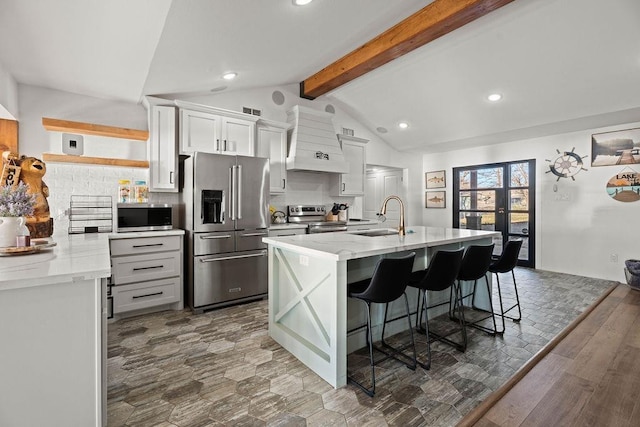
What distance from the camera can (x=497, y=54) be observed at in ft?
12.6

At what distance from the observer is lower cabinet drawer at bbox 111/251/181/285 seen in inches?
126

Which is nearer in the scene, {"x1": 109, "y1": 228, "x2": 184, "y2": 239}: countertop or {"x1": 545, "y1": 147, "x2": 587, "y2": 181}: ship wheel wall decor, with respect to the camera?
{"x1": 109, "y1": 228, "x2": 184, "y2": 239}: countertop

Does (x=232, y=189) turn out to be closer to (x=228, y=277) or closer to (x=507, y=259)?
(x=228, y=277)

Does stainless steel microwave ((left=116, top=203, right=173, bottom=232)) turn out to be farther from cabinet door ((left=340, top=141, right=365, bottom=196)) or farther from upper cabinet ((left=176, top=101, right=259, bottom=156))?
cabinet door ((left=340, top=141, right=365, bottom=196))

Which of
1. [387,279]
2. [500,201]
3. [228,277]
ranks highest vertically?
[500,201]

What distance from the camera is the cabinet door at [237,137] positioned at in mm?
4153

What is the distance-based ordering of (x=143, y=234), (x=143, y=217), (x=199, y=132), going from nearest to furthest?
1. (x=143, y=234)
2. (x=143, y=217)
3. (x=199, y=132)

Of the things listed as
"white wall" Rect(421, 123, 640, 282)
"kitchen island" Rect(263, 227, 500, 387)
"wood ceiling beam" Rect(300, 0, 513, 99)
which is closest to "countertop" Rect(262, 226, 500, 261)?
"kitchen island" Rect(263, 227, 500, 387)

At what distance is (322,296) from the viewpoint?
88.7 inches

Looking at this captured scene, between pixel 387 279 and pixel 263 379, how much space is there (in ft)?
3.70

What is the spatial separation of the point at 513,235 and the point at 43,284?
6.79 meters

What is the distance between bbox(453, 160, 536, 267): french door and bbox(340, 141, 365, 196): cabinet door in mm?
2406

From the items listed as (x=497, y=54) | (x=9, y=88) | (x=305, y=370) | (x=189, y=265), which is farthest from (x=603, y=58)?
(x=9, y=88)

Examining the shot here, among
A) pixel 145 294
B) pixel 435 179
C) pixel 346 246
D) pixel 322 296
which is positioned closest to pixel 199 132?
pixel 145 294
